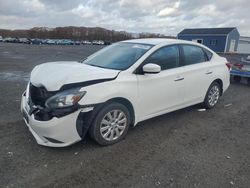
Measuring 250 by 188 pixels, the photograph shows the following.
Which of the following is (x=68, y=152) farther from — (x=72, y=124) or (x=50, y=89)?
(x=50, y=89)

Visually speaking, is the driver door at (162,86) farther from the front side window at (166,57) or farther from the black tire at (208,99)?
the black tire at (208,99)

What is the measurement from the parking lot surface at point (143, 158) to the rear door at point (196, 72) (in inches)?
24.8

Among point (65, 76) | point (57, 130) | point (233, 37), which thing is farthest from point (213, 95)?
point (233, 37)

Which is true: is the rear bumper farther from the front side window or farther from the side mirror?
the front side window

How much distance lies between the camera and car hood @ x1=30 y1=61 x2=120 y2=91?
342 centimetres

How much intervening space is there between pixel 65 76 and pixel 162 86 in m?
1.82

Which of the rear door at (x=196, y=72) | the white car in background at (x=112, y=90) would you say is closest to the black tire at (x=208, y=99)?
the rear door at (x=196, y=72)

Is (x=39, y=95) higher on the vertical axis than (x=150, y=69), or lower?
lower

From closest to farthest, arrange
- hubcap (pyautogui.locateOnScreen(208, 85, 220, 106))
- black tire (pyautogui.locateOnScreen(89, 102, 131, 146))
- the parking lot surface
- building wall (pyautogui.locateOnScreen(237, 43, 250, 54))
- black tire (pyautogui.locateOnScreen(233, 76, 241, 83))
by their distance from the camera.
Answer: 1. the parking lot surface
2. black tire (pyautogui.locateOnScreen(89, 102, 131, 146))
3. hubcap (pyautogui.locateOnScreen(208, 85, 220, 106))
4. black tire (pyautogui.locateOnScreen(233, 76, 241, 83))
5. building wall (pyautogui.locateOnScreen(237, 43, 250, 54))

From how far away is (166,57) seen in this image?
4.57m

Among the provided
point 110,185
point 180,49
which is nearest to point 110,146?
point 110,185

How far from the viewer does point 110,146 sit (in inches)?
150

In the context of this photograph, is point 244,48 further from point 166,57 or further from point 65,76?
point 65,76

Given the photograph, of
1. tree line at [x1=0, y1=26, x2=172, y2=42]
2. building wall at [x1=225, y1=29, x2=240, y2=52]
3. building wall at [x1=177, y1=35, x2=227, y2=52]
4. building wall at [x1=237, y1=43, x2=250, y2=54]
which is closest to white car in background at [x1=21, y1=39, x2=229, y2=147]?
building wall at [x1=177, y1=35, x2=227, y2=52]
